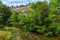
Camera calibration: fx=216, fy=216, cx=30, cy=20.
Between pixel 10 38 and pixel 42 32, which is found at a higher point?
pixel 10 38

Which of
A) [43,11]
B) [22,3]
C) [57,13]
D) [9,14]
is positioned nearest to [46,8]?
[43,11]

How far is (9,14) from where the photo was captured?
696 cm

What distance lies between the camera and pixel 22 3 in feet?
28.8

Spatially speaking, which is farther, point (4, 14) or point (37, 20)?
point (4, 14)

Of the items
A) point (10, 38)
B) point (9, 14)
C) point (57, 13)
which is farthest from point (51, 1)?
point (10, 38)

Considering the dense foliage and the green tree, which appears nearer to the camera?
the dense foliage

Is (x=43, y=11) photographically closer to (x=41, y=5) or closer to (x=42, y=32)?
(x=41, y=5)

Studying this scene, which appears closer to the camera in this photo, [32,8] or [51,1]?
[32,8]

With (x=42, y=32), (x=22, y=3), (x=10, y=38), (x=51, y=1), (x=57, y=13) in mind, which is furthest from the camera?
(x=22, y=3)

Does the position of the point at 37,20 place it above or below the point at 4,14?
below

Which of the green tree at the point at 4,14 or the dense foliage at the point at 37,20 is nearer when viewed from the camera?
the dense foliage at the point at 37,20

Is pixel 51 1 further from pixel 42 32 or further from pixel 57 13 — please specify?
pixel 42 32

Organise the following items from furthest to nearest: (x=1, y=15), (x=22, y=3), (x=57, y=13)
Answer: (x=22, y=3)
(x=57, y=13)
(x=1, y=15)

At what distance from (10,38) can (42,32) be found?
80.1 inches
